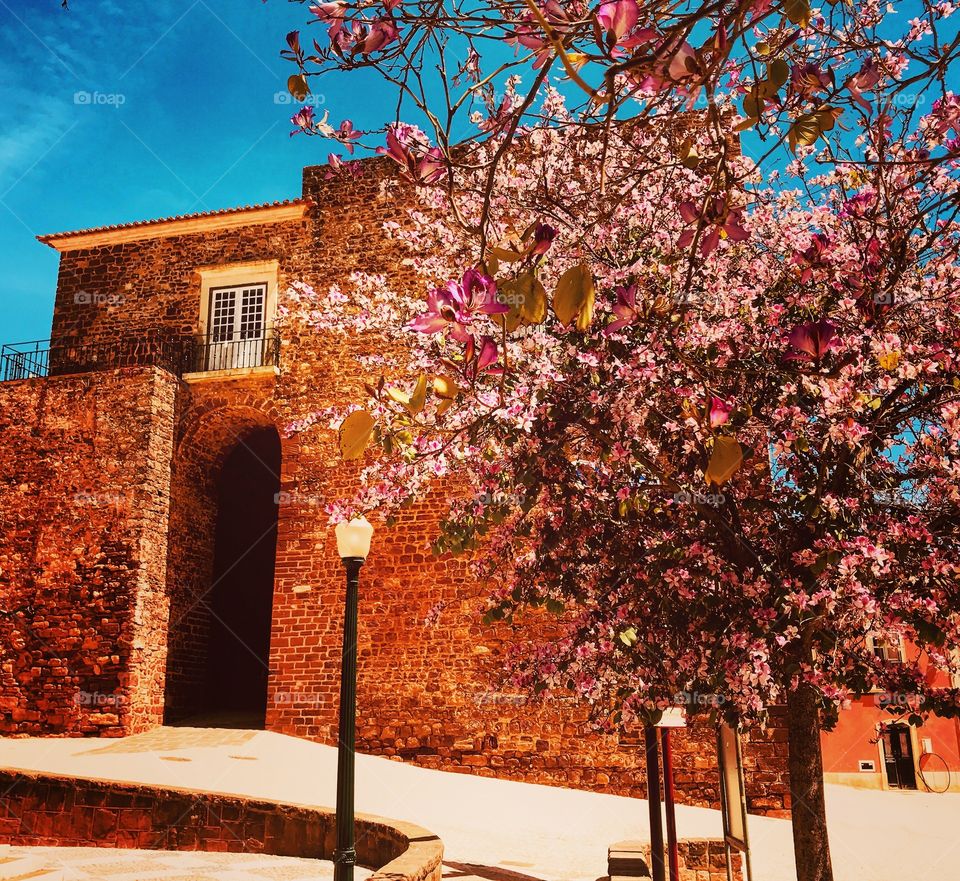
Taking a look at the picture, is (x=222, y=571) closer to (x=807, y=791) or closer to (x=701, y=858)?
(x=701, y=858)

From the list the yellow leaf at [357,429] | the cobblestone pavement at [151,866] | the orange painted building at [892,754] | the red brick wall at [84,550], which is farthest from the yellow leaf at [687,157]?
the orange painted building at [892,754]

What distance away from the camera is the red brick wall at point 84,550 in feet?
41.0

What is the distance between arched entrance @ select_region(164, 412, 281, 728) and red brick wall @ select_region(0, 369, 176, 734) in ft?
1.78

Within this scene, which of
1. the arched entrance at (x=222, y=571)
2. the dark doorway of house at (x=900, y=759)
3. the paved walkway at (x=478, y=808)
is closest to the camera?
the paved walkway at (x=478, y=808)

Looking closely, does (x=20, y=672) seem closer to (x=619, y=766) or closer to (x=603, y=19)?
(x=619, y=766)

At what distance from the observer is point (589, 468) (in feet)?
17.6

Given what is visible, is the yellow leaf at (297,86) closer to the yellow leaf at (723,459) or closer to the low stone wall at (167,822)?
the yellow leaf at (723,459)

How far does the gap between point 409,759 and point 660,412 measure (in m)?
8.79

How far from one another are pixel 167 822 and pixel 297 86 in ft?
23.6

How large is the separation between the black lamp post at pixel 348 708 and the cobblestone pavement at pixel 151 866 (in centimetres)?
58

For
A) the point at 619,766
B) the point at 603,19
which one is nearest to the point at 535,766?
the point at 619,766

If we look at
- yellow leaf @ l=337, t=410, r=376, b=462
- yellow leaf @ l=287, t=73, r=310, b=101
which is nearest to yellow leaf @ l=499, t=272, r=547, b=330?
yellow leaf @ l=337, t=410, r=376, b=462

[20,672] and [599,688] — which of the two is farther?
[20,672]

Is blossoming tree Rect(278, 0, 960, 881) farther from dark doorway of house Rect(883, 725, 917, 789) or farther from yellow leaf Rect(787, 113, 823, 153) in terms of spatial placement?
dark doorway of house Rect(883, 725, 917, 789)
